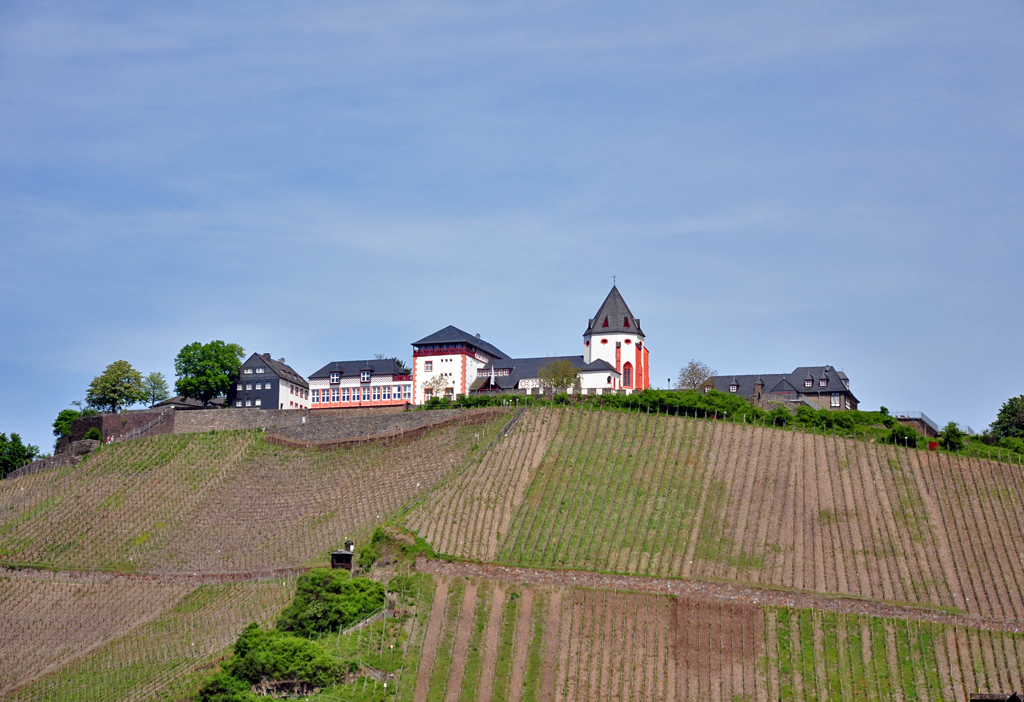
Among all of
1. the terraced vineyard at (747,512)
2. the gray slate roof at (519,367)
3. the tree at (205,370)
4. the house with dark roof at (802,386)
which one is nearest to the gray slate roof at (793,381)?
the house with dark roof at (802,386)

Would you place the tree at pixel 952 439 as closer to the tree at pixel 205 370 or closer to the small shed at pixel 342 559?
the small shed at pixel 342 559

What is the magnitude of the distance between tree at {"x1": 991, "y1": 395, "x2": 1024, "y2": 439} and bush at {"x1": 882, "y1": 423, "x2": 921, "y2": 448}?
2035cm

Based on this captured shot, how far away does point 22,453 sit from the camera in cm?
11256

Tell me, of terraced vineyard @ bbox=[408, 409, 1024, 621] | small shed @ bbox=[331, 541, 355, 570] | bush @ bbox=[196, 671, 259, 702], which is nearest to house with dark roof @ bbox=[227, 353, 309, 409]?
terraced vineyard @ bbox=[408, 409, 1024, 621]

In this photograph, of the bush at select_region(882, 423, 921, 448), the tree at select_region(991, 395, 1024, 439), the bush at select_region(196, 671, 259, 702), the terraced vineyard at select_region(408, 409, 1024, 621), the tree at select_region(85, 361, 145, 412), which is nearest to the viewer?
the bush at select_region(196, 671, 259, 702)

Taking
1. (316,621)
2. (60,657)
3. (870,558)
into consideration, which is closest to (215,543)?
Answer: (60,657)

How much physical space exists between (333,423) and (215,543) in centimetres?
1894

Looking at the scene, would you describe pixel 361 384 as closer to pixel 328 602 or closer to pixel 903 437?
pixel 903 437

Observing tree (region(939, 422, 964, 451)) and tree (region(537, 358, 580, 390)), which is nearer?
tree (region(939, 422, 964, 451))

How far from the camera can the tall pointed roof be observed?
120 m

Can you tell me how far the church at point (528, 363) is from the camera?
11806 cm

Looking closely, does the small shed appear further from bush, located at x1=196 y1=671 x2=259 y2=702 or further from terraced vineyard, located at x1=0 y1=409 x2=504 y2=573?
bush, located at x1=196 y1=671 x2=259 y2=702

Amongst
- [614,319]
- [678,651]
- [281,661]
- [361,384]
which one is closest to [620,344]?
[614,319]

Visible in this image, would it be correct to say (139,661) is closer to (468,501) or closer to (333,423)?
(468,501)
